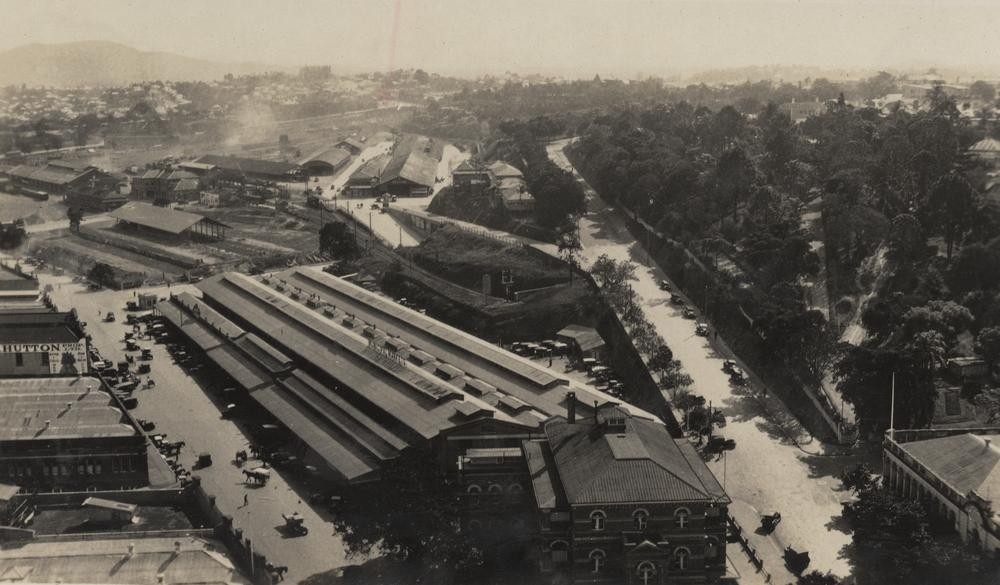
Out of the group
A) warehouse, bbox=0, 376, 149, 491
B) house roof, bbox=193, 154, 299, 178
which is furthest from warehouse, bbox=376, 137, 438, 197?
warehouse, bbox=0, 376, 149, 491

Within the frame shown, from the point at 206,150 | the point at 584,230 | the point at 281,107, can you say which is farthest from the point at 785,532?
the point at 281,107

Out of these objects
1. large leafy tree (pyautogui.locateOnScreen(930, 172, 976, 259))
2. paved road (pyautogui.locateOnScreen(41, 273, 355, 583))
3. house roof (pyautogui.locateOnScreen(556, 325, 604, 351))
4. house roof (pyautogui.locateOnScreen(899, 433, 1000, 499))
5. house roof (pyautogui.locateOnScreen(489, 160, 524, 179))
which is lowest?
paved road (pyautogui.locateOnScreen(41, 273, 355, 583))

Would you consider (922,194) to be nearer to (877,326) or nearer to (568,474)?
(877,326)

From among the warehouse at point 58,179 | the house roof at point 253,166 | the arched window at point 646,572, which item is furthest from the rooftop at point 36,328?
the house roof at point 253,166

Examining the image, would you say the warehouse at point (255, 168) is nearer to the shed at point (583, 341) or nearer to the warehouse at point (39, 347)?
the shed at point (583, 341)

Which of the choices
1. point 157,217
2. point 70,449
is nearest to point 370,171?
point 157,217

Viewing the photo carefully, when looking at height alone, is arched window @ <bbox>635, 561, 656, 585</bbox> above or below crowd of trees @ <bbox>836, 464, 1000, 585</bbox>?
below

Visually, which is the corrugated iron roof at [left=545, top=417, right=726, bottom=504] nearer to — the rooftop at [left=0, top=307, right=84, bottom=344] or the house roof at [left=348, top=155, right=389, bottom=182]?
the rooftop at [left=0, top=307, right=84, bottom=344]
